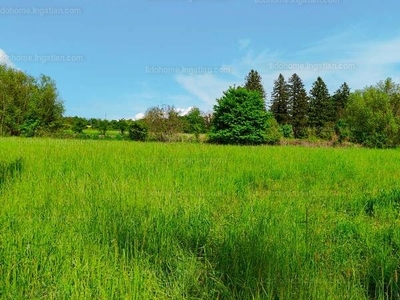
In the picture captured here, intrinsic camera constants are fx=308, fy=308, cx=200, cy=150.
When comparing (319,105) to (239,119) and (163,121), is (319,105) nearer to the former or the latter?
(239,119)

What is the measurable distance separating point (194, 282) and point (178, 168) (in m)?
5.46

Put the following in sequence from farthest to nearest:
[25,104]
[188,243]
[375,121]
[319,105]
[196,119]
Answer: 1. [319,105]
2. [196,119]
3. [25,104]
4. [375,121]
5. [188,243]

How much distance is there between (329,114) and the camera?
65.3m

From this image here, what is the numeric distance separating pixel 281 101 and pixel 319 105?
8.22 meters

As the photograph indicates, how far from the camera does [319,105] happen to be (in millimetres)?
65562

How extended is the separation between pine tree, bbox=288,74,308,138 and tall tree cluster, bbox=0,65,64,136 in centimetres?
4511

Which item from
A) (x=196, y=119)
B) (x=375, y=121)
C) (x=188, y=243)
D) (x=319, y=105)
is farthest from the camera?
(x=319, y=105)

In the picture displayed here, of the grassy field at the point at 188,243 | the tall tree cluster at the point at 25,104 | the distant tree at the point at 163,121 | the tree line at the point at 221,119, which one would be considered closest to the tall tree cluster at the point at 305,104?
the tree line at the point at 221,119

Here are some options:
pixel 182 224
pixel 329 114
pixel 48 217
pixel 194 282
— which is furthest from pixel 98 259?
pixel 329 114

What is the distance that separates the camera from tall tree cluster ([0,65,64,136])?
42.4 meters

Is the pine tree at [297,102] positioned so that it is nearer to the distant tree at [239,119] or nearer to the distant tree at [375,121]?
the distant tree at [375,121]

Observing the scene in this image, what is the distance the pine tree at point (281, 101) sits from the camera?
225 feet

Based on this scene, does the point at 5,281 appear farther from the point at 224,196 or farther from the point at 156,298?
the point at 224,196

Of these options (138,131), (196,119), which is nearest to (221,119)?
(138,131)
